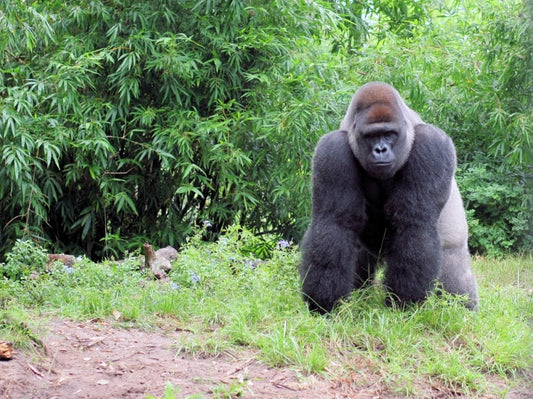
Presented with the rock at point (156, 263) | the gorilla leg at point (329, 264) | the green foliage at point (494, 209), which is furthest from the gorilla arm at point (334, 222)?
the green foliage at point (494, 209)

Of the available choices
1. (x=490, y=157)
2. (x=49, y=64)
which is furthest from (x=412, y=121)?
(x=490, y=157)

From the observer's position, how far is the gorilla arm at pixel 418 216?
3525mm

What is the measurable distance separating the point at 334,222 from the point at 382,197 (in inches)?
13.6

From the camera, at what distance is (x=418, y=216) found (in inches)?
139

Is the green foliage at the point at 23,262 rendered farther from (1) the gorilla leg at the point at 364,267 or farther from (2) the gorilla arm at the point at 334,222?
(1) the gorilla leg at the point at 364,267

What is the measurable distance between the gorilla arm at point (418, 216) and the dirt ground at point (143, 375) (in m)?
0.76

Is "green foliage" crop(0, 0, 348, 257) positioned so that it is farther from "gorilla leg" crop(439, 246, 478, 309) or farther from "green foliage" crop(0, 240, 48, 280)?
"gorilla leg" crop(439, 246, 478, 309)

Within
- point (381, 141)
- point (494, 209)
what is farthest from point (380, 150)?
point (494, 209)

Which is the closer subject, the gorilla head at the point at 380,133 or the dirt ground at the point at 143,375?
the dirt ground at the point at 143,375

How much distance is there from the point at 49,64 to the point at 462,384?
425 centimetres

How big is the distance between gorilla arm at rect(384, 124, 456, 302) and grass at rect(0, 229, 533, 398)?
147 millimetres

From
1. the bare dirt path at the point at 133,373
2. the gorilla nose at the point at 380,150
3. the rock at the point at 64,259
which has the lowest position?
the rock at the point at 64,259

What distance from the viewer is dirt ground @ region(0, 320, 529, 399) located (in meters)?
2.60

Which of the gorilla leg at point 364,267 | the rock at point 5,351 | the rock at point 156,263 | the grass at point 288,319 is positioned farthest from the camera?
the rock at point 156,263
